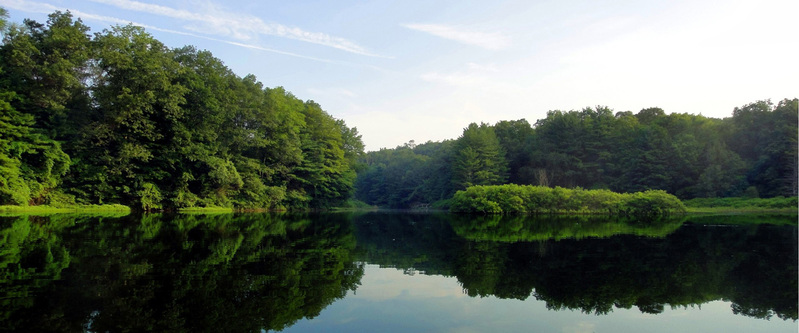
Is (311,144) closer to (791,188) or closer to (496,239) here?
(496,239)

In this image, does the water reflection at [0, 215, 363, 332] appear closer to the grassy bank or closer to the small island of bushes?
the small island of bushes

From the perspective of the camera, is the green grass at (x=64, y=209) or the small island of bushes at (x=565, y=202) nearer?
the green grass at (x=64, y=209)

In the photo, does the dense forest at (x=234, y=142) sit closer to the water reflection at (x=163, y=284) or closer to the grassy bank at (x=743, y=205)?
the grassy bank at (x=743, y=205)

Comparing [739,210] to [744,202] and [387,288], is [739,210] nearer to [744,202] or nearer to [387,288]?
[744,202]

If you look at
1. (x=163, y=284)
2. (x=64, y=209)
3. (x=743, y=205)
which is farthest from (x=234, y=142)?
(x=743, y=205)

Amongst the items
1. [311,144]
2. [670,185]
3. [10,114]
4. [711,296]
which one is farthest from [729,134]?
[10,114]

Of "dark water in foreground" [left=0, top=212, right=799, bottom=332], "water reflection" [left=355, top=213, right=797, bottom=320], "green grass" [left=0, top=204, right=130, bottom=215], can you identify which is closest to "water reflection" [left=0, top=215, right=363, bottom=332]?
"dark water in foreground" [left=0, top=212, right=799, bottom=332]

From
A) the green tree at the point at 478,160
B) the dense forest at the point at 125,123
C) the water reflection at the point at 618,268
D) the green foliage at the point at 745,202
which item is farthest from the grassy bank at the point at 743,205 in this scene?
the dense forest at the point at 125,123

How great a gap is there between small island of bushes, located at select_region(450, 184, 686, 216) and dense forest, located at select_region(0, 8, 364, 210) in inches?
795

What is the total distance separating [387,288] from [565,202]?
108 ft

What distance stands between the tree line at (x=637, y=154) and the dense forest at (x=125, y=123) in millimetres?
Result: 28115

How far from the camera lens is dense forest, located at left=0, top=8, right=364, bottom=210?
2683 centimetres

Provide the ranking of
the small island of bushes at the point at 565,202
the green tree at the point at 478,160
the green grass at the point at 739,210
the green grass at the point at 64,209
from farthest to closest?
the green tree at the point at 478,160
the small island of bushes at the point at 565,202
the green grass at the point at 739,210
the green grass at the point at 64,209

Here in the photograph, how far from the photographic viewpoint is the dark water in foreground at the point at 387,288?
16.8 feet
